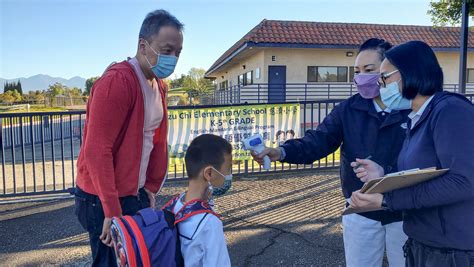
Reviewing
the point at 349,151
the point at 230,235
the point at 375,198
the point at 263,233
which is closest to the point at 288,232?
the point at 263,233

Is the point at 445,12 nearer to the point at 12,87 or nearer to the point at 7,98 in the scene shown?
the point at 7,98

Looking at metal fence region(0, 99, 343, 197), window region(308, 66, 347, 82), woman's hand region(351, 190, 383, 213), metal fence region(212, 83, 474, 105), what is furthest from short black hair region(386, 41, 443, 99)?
window region(308, 66, 347, 82)

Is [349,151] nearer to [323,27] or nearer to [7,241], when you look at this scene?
[7,241]

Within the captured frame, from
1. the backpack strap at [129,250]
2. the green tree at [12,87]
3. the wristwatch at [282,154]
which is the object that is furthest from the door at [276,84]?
the green tree at [12,87]

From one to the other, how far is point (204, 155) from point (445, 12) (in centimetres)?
867

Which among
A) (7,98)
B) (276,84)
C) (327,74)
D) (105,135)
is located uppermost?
(327,74)

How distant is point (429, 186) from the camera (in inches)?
69.1

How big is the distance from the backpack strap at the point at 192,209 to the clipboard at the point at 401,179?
0.78m

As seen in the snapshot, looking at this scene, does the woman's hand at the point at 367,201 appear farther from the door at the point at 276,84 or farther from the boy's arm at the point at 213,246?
the door at the point at 276,84

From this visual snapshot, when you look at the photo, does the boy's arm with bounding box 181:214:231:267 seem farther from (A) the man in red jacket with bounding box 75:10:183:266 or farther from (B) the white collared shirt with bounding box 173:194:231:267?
(A) the man in red jacket with bounding box 75:10:183:266

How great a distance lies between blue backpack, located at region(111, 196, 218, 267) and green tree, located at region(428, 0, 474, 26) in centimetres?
869

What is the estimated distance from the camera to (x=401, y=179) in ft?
5.73

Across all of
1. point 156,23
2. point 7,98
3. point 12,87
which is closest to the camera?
point 156,23

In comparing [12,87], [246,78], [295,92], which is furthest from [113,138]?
[12,87]
